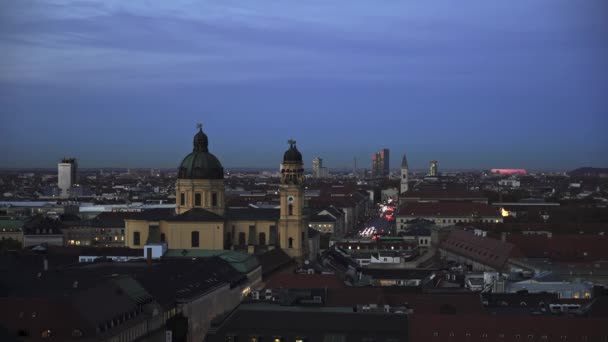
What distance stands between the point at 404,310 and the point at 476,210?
11446 centimetres

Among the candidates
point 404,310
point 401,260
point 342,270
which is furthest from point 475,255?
point 404,310

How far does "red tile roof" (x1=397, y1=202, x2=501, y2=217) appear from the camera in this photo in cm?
17450

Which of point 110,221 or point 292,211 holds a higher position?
point 292,211

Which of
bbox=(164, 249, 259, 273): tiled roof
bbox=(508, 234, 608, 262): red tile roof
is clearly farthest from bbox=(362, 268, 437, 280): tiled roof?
bbox=(508, 234, 608, 262): red tile roof

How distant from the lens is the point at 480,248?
11094cm

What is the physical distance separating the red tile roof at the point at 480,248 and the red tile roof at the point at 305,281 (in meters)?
27.0

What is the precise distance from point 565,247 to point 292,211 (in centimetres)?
2762

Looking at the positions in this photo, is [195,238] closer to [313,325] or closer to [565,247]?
[565,247]

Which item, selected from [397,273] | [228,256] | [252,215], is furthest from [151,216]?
[397,273]

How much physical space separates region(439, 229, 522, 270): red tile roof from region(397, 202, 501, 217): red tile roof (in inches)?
1748

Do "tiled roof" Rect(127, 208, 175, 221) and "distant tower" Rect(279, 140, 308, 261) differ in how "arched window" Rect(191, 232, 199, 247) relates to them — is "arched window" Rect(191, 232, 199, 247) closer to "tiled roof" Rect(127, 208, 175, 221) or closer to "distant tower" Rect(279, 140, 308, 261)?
"tiled roof" Rect(127, 208, 175, 221)

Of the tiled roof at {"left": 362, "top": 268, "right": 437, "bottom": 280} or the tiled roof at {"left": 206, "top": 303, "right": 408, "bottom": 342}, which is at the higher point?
the tiled roof at {"left": 206, "top": 303, "right": 408, "bottom": 342}

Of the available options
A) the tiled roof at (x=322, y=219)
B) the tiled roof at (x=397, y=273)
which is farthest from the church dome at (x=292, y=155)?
the tiled roof at (x=322, y=219)

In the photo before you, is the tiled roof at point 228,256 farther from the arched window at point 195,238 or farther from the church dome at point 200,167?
the church dome at point 200,167
